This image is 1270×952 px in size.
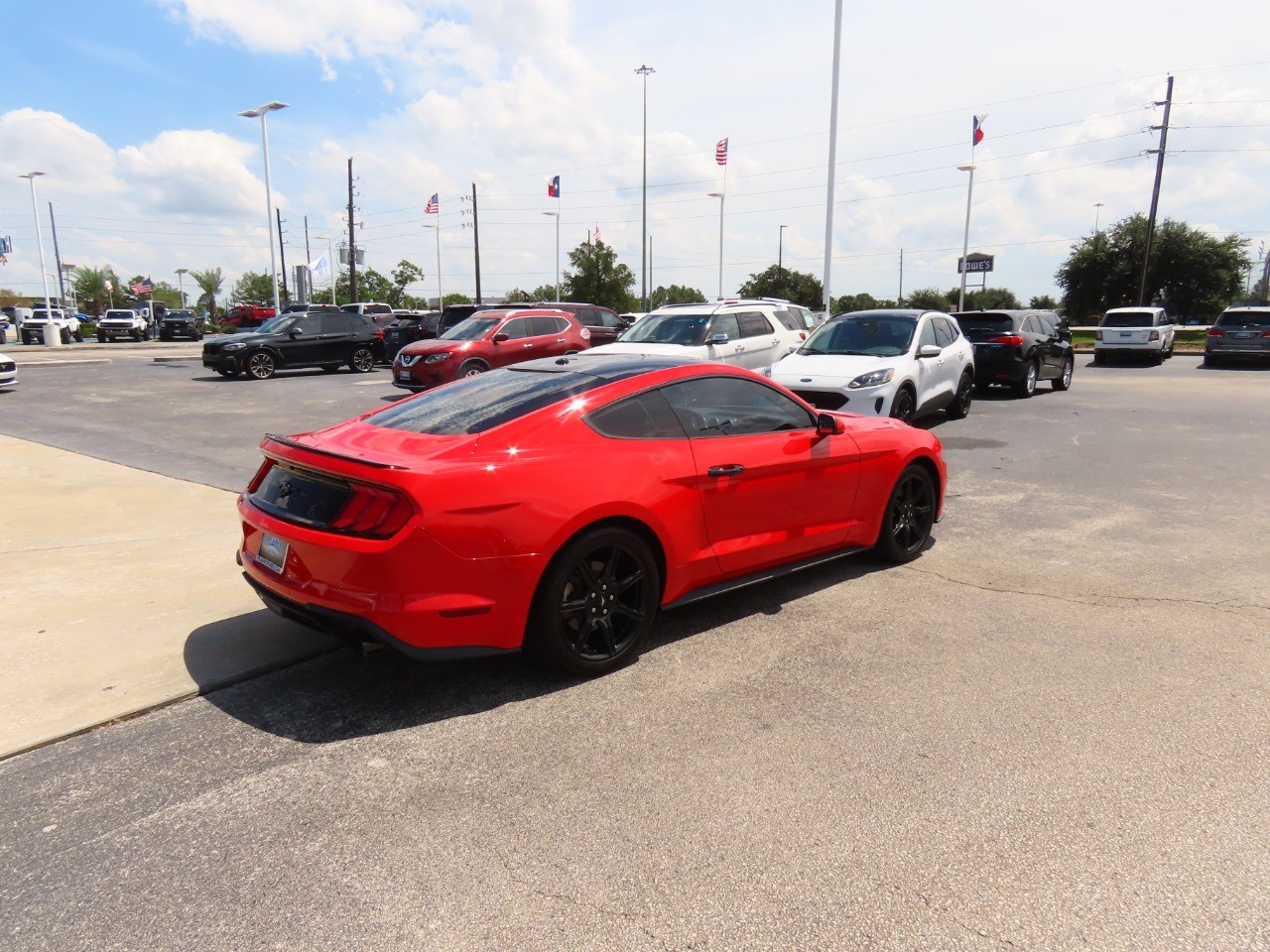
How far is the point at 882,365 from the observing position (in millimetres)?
10992

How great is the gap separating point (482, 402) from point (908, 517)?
3164 millimetres

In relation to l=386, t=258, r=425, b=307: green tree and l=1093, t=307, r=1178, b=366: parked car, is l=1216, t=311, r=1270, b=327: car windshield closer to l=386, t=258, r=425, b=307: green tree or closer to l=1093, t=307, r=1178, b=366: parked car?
l=1093, t=307, r=1178, b=366: parked car

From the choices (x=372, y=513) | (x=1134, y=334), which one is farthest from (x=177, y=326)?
(x=372, y=513)

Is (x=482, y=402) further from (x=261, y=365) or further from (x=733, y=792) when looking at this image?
(x=261, y=365)

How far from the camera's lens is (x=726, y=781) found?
10.4ft

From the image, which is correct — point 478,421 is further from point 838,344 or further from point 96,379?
point 96,379

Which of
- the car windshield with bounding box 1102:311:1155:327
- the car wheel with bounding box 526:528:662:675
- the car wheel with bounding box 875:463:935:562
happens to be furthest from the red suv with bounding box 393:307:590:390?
the car windshield with bounding box 1102:311:1155:327

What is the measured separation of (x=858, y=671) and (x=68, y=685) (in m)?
3.75

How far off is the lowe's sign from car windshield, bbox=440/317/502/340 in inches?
1163

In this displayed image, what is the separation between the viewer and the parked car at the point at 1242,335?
2323 centimetres

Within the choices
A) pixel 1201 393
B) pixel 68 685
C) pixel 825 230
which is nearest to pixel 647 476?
pixel 68 685

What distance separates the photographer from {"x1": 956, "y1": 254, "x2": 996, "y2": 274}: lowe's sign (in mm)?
39625

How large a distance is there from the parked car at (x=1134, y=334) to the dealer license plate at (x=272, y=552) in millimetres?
27389

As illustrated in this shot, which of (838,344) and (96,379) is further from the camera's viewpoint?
(96,379)
